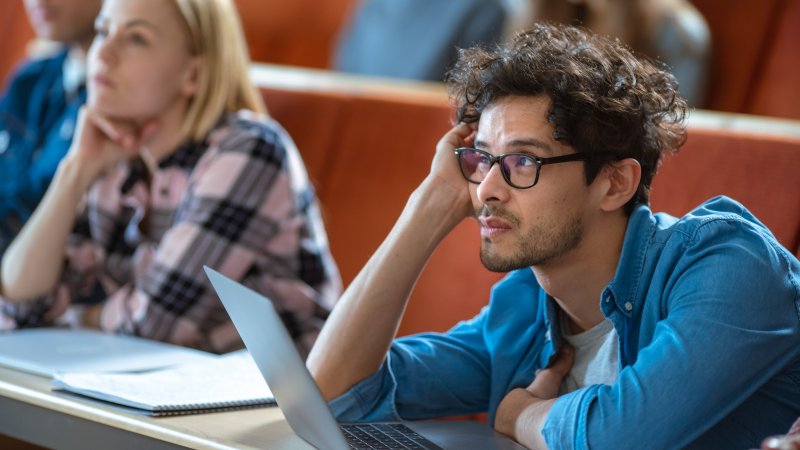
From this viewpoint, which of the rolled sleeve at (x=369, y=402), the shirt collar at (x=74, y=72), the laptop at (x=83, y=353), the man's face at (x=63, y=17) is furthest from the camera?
the shirt collar at (x=74, y=72)

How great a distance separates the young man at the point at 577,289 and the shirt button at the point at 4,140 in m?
1.15

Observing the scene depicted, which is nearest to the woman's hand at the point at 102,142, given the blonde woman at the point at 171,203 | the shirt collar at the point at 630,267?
the blonde woman at the point at 171,203

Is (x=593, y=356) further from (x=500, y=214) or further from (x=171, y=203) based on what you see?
(x=171, y=203)

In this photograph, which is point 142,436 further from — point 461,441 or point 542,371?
point 542,371

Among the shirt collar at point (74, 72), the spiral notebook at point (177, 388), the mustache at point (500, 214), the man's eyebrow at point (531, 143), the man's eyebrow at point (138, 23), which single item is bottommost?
the spiral notebook at point (177, 388)

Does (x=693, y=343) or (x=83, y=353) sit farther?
(x=83, y=353)

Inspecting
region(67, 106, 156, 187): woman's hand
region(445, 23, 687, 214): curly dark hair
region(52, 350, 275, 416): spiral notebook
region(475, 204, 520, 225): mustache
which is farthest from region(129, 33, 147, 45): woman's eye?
region(475, 204, 520, 225): mustache

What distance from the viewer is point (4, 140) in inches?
87.0

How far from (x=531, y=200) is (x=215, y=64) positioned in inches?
34.0

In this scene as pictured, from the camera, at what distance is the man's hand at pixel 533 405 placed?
43.4 inches

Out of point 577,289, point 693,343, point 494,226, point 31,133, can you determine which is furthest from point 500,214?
point 31,133

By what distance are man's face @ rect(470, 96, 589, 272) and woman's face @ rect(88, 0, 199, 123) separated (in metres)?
0.82

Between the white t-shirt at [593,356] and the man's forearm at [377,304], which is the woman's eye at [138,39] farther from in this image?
the white t-shirt at [593,356]

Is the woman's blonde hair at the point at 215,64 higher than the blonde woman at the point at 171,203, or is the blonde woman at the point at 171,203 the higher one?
the woman's blonde hair at the point at 215,64
